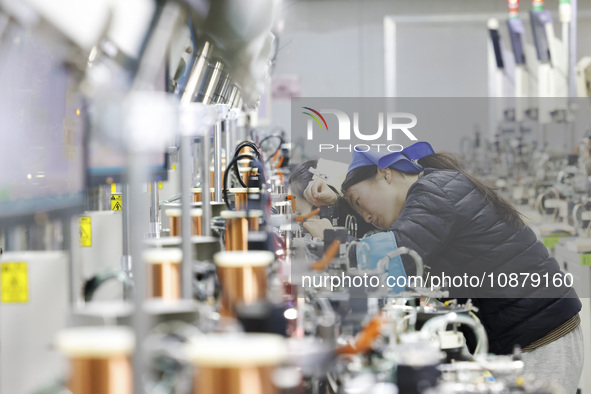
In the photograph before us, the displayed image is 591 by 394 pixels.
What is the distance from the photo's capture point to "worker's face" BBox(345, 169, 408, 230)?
4.24 m

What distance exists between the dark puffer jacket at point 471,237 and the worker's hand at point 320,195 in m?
0.37

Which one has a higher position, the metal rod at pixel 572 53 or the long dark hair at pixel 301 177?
the metal rod at pixel 572 53

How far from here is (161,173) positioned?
2342 millimetres

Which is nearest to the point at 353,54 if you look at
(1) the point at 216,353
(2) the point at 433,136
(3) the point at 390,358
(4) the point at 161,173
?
(2) the point at 433,136

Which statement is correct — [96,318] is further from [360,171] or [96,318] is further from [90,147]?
[360,171]

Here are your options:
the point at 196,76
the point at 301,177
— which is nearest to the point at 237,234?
the point at 196,76

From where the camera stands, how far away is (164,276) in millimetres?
1402

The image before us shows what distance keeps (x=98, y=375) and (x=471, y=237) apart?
3419 millimetres

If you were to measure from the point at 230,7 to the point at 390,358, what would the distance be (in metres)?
0.92

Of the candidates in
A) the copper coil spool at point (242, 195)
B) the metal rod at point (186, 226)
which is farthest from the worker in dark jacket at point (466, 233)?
the metal rod at point (186, 226)

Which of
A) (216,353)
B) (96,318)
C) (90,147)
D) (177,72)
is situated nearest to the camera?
(216,353)

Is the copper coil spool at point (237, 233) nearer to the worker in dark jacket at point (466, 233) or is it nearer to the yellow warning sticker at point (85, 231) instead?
the yellow warning sticker at point (85, 231)

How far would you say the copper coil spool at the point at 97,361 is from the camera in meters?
0.95

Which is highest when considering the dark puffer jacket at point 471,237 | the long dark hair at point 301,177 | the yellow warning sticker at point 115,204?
the long dark hair at point 301,177
